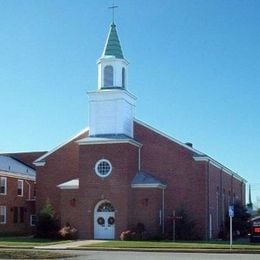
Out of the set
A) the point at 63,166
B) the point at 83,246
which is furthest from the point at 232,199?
the point at 83,246

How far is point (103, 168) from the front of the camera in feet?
149

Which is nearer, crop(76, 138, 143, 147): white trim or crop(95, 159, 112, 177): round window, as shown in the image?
crop(76, 138, 143, 147): white trim

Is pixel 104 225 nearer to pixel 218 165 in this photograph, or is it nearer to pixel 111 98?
pixel 111 98

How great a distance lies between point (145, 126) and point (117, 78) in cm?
472

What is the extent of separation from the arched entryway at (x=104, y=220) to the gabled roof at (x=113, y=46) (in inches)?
494

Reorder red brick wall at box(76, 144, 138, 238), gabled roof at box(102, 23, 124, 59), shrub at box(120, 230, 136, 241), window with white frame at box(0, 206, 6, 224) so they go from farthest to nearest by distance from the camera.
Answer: window with white frame at box(0, 206, 6, 224) → gabled roof at box(102, 23, 124, 59) → red brick wall at box(76, 144, 138, 238) → shrub at box(120, 230, 136, 241)

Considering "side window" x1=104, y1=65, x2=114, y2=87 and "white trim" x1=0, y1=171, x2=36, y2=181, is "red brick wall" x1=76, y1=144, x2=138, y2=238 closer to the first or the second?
"side window" x1=104, y1=65, x2=114, y2=87

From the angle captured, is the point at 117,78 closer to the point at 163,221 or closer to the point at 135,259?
the point at 163,221

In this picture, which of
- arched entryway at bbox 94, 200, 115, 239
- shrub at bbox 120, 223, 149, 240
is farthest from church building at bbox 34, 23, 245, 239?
shrub at bbox 120, 223, 149, 240

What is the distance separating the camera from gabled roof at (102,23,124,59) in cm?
4831

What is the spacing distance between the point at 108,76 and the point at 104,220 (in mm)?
12098

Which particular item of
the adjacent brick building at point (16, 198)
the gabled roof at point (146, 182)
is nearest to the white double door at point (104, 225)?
the gabled roof at point (146, 182)

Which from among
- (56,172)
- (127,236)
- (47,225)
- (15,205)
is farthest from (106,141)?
(15,205)

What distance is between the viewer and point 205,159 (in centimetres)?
4588
